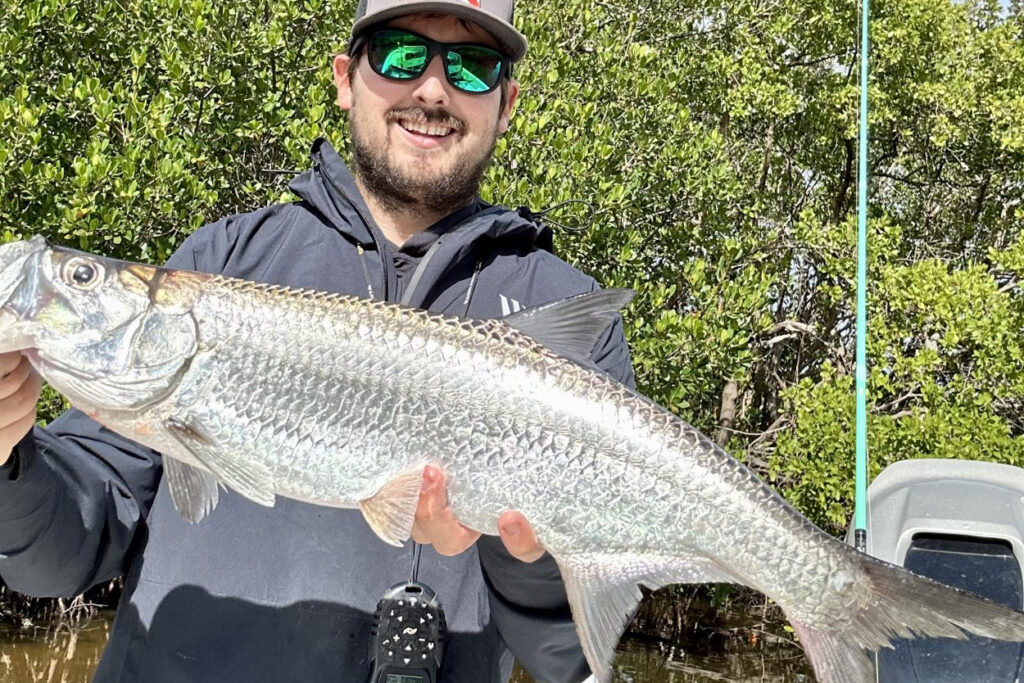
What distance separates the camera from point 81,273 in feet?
8.54

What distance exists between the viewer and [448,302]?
3264mm

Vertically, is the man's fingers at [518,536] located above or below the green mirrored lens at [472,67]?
below

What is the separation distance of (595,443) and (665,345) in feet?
27.1

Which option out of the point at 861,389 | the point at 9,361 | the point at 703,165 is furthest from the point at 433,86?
the point at 703,165

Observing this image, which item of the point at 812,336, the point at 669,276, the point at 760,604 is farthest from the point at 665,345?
the point at 760,604

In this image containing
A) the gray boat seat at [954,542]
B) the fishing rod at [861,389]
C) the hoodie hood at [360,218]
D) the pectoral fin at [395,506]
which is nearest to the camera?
the pectoral fin at [395,506]

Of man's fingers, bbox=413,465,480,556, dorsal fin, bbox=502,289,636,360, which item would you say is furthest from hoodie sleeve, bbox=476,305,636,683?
dorsal fin, bbox=502,289,636,360

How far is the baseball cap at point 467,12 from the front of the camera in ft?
10.8

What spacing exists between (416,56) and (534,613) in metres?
1.77

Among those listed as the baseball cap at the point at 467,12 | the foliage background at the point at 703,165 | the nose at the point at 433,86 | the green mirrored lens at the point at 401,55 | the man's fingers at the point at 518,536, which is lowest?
the man's fingers at the point at 518,536

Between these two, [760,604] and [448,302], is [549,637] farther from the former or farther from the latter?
[760,604]

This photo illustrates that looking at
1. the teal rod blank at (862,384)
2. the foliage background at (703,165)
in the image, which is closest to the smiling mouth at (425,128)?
the teal rod blank at (862,384)

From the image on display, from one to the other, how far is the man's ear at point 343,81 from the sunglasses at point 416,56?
26cm

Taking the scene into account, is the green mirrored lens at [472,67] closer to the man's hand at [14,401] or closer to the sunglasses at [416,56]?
the sunglasses at [416,56]
